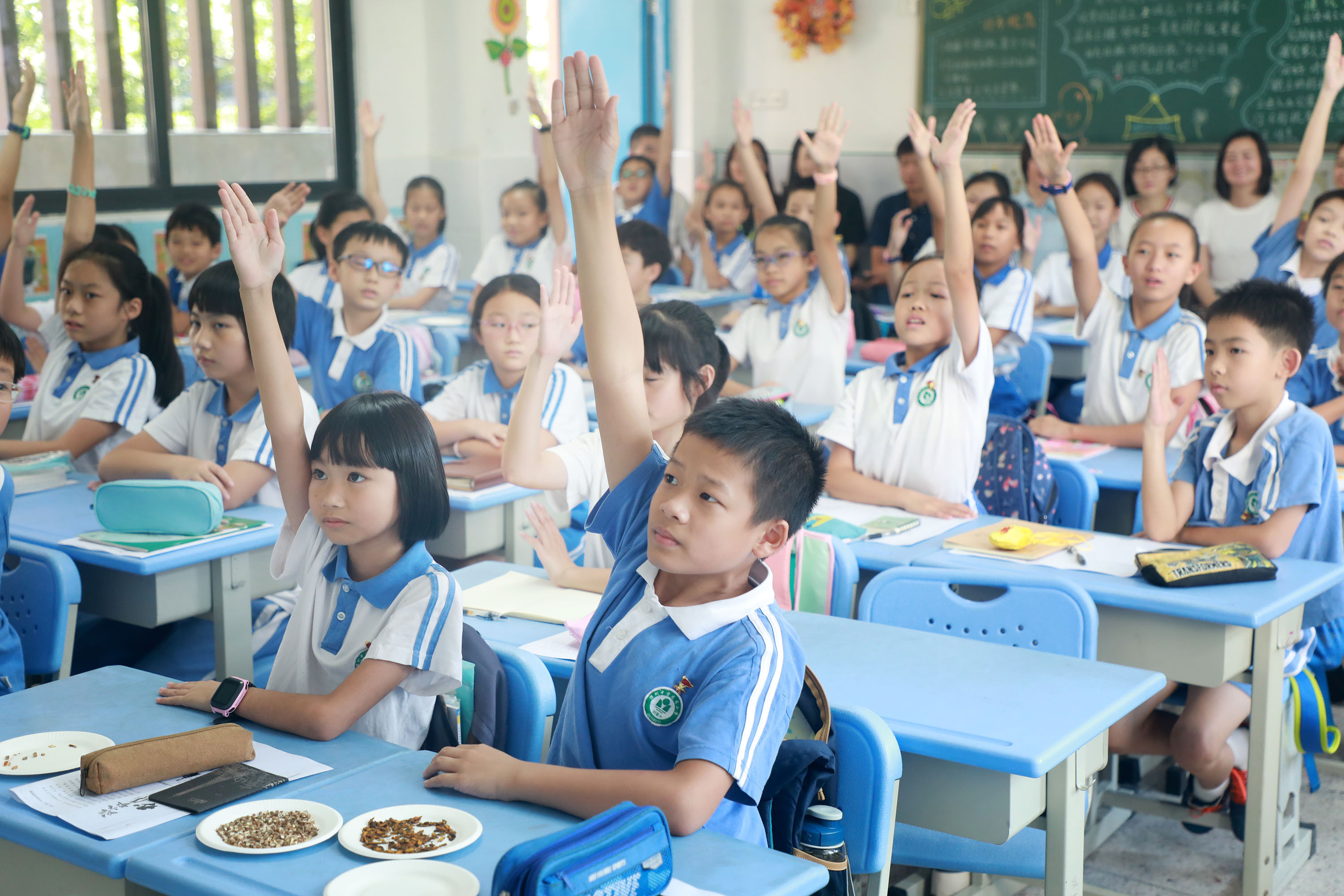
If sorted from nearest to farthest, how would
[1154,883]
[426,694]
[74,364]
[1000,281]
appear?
[426,694] → [1154,883] → [74,364] → [1000,281]

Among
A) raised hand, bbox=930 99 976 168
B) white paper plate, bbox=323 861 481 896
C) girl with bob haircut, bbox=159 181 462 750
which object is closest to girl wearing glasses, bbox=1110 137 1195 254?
raised hand, bbox=930 99 976 168

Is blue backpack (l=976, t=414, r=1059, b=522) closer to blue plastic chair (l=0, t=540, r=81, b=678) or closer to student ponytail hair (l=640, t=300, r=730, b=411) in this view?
student ponytail hair (l=640, t=300, r=730, b=411)

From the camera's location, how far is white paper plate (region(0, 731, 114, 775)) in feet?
4.66

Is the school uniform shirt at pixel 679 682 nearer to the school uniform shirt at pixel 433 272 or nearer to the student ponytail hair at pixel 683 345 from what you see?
the student ponytail hair at pixel 683 345

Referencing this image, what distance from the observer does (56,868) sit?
133 centimetres

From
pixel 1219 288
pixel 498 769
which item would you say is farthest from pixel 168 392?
pixel 1219 288

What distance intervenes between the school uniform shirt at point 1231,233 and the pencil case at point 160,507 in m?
5.03

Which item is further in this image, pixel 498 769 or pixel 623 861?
pixel 498 769

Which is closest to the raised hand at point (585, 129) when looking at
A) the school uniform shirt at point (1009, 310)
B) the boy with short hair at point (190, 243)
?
the school uniform shirt at point (1009, 310)

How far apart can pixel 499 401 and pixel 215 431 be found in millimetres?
767

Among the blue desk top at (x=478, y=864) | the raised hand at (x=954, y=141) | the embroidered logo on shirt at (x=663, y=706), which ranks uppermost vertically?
the raised hand at (x=954, y=141)

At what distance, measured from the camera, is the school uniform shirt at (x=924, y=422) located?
293 centimetres

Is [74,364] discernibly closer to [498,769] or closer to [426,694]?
[426,694]

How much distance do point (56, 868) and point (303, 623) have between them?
1.64 feet
